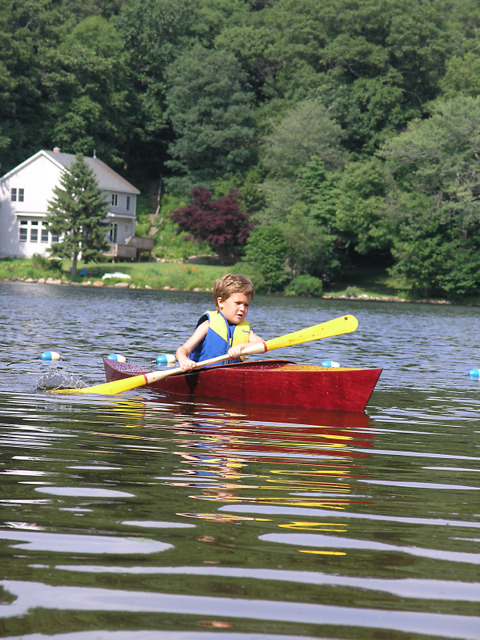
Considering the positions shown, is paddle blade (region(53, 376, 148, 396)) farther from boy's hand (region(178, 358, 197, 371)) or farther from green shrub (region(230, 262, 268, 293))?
green shrub (region(230, 262, 268, 293))

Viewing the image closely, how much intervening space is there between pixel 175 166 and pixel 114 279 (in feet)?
75.0

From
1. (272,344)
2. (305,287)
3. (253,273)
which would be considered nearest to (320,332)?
(272,344)

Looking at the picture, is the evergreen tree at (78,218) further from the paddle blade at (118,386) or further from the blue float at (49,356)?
the paddle blade at (118,386)

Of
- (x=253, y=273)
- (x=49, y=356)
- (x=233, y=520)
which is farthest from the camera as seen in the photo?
(x=253, y=273)

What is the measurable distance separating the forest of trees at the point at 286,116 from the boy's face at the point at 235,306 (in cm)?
4073

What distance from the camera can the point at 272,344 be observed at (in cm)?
794

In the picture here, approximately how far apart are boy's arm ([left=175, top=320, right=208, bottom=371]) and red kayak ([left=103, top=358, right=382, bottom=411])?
265 mm

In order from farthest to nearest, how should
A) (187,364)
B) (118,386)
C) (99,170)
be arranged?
1. (99,170)
2. (118,386)
3. (187,364)

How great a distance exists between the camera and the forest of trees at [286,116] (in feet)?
159

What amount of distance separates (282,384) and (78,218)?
42.2 m

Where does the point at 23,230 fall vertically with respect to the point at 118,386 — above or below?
above

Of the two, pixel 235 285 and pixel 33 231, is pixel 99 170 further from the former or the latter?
pixel 235 285

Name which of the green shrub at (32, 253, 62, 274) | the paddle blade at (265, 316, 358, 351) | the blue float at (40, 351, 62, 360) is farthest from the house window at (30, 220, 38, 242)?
the paddle blade at (265, 316, 358, 351)

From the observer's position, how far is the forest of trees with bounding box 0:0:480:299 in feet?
159
